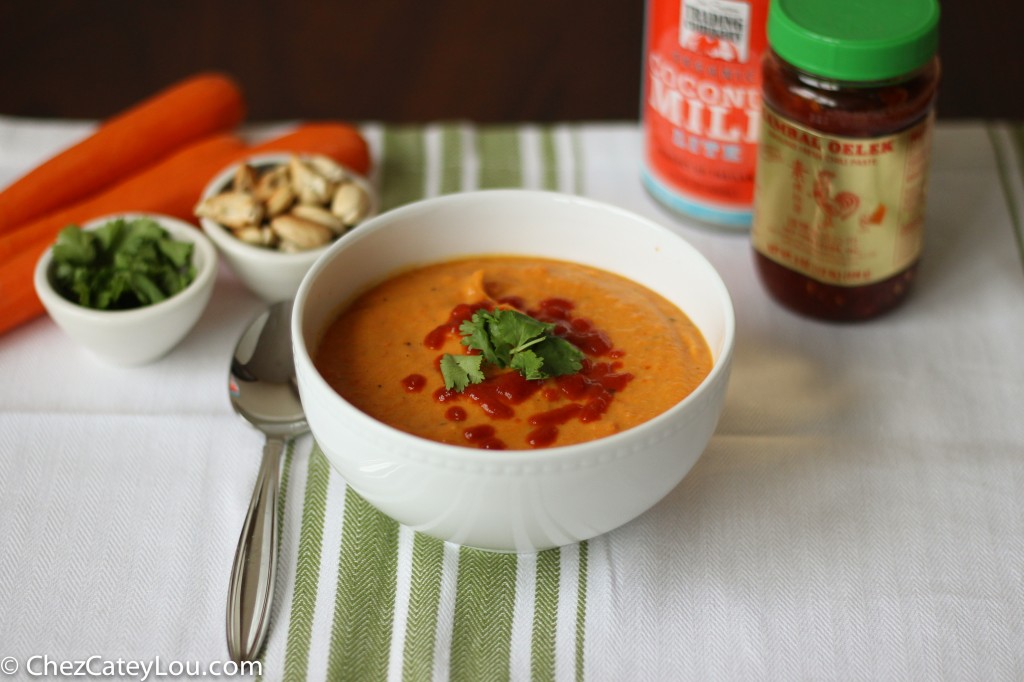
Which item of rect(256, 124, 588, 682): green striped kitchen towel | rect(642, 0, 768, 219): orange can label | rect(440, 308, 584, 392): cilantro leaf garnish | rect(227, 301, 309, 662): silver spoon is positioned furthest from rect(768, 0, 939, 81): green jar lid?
rect(227, 301, 309, 662): silver spoon

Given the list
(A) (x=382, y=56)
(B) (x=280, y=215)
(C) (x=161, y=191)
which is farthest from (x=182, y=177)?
(A) (x=382, y=56)

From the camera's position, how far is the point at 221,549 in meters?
1.40

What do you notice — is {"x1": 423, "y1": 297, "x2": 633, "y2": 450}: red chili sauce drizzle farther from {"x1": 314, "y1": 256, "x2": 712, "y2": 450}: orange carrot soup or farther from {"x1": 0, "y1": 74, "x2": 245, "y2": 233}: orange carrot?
{"x1": 0, "y1": 74, "x2": 245, "y2": 233}: orange carrot

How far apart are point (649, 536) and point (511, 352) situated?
0.28 meters

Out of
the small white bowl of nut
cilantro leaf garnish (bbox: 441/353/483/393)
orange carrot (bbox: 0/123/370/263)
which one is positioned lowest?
orange carrot (bbox: 0/123/370/263)

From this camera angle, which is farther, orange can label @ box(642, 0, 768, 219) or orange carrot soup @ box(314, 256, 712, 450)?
orange can label @ box(642, 0, 768, 219)

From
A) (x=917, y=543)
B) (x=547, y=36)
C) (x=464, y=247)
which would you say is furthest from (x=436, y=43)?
(x=917, y=543)

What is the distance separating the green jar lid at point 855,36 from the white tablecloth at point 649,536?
1.37 ft

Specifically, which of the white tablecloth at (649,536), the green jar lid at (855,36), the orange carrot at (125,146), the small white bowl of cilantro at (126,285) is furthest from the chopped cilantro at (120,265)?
the green jar lid at (855,36)

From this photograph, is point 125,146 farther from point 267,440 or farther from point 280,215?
point 267,440

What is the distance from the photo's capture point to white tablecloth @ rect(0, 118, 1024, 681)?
1288 mm

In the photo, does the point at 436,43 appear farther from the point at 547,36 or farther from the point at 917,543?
the point at 917,543

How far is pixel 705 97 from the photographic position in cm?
178

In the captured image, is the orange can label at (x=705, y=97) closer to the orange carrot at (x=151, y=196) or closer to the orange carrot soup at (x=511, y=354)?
the orange carrot soup at (x=511, y=354)
